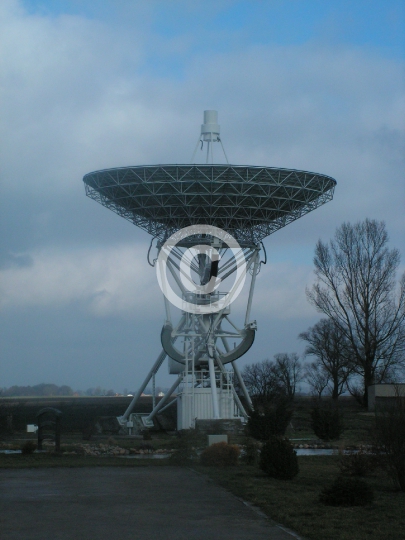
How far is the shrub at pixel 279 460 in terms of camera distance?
721 inches

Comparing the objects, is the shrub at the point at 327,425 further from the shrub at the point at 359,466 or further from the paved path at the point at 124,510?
the paved path at the point at 124,510

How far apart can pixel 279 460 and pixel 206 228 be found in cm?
2318

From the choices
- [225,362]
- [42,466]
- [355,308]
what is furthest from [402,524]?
[355,308]

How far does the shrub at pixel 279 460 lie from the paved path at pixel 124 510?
4.75 feet

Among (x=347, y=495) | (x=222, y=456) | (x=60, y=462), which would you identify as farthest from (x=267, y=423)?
(x=347, y=495)

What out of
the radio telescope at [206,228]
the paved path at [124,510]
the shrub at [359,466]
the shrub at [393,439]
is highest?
the radio telescope at [206,228]

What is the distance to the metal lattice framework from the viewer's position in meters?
38.0

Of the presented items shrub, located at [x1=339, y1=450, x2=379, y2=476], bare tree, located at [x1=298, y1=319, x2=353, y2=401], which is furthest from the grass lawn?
bare tree, located at [x1=298, y1=319, x2=353, y2=401]

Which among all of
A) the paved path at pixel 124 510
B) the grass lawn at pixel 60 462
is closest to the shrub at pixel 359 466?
the paved path at pixel 124 510

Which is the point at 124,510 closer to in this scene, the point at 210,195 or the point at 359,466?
the point at 359,466

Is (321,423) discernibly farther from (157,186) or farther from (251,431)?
(157,186)

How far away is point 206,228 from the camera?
133 feet

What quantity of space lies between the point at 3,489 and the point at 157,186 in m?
23.6

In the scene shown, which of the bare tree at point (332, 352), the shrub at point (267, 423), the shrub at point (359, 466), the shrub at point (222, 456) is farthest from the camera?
the bare tree at point (332, 352)
